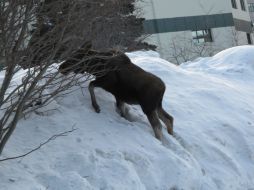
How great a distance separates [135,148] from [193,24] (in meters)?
48.8

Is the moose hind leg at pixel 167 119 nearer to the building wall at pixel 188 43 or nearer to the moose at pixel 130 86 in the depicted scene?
the moose at pixel 130 86

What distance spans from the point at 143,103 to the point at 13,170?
2.65 metres

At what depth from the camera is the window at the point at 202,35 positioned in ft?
181

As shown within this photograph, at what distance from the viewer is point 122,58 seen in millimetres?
8781

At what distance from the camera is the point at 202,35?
185 ft

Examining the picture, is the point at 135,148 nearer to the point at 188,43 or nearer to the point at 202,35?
the point at 188,43

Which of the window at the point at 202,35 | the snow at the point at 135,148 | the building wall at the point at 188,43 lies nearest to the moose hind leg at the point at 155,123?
the snow at the point at 135,148

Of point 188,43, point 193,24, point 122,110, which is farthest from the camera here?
point 193,24

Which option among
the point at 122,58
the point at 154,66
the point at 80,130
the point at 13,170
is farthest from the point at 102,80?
the point at 154,66

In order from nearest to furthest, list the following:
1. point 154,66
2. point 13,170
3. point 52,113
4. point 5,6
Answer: point 5,6 < point 13,170 < point 52,113 < point 154,66

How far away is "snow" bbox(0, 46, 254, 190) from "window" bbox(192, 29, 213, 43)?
44.3 meters

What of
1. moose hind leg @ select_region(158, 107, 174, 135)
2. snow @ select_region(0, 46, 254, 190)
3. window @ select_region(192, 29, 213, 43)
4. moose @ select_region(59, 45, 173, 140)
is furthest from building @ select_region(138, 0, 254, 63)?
moose @ select_region(59, 45, 173, 140)

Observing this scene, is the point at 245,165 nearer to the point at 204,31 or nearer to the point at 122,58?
the point at 122,58

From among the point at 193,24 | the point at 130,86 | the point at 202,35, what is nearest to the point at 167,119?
the point at 130,86
